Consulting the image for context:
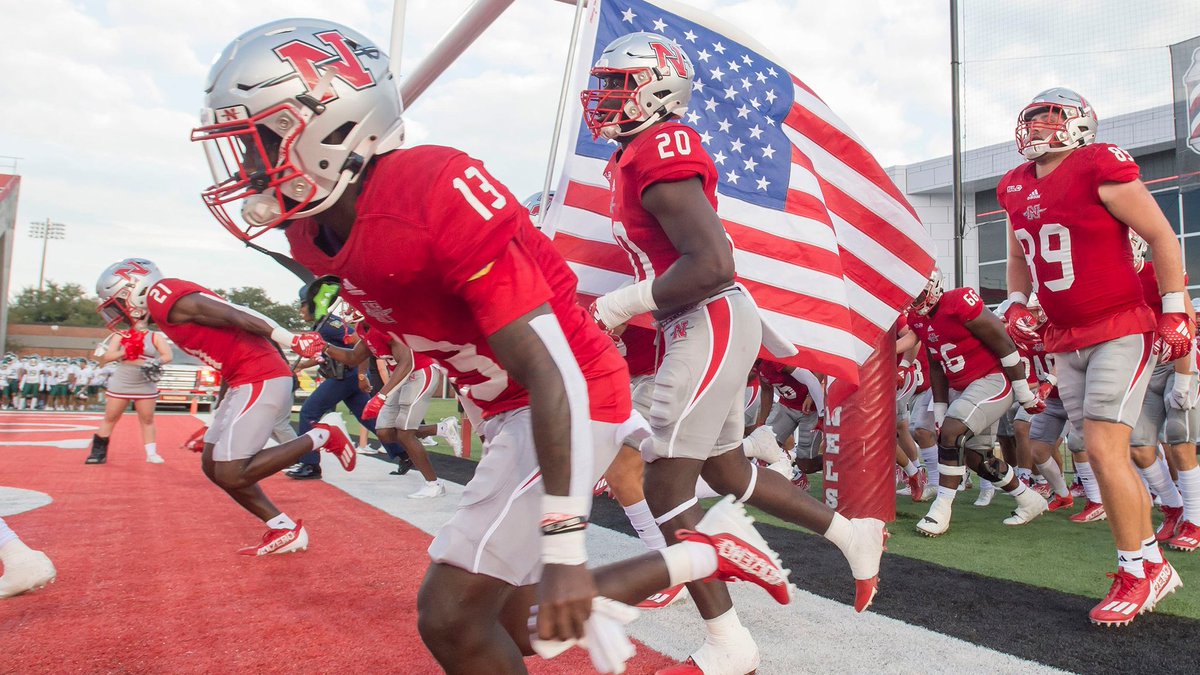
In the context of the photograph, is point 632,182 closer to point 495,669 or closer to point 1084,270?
point 495,669

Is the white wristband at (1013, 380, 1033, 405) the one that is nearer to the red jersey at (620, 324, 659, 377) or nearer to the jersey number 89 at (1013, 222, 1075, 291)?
the jersey number 89 at (1013, 222, 1075, 291)

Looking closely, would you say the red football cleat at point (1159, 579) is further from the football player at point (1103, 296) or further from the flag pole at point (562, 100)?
the flag pole at point (562, 100)

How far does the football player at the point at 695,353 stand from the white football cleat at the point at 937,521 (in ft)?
9.07

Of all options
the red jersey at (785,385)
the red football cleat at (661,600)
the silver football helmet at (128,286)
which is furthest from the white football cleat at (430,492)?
the red football cleat at (661,600)

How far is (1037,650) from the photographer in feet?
9.70

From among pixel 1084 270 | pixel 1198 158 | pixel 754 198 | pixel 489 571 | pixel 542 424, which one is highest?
pixel 1198 158

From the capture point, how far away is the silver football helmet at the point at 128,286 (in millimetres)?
6129

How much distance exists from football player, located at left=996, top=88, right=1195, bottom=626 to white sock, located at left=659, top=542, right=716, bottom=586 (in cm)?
217

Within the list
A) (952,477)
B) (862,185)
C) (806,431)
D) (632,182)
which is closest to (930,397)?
(806,431)

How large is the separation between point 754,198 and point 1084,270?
181 cm

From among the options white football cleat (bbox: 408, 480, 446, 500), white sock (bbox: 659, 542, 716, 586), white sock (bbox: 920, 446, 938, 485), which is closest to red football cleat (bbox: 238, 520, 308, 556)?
white football cleat (bbox: 408, 480, 446, 500)

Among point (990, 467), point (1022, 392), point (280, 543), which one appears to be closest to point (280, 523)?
point (280, 543)

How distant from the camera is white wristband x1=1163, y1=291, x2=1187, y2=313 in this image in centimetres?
354

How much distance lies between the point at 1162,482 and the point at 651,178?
4.95 m
